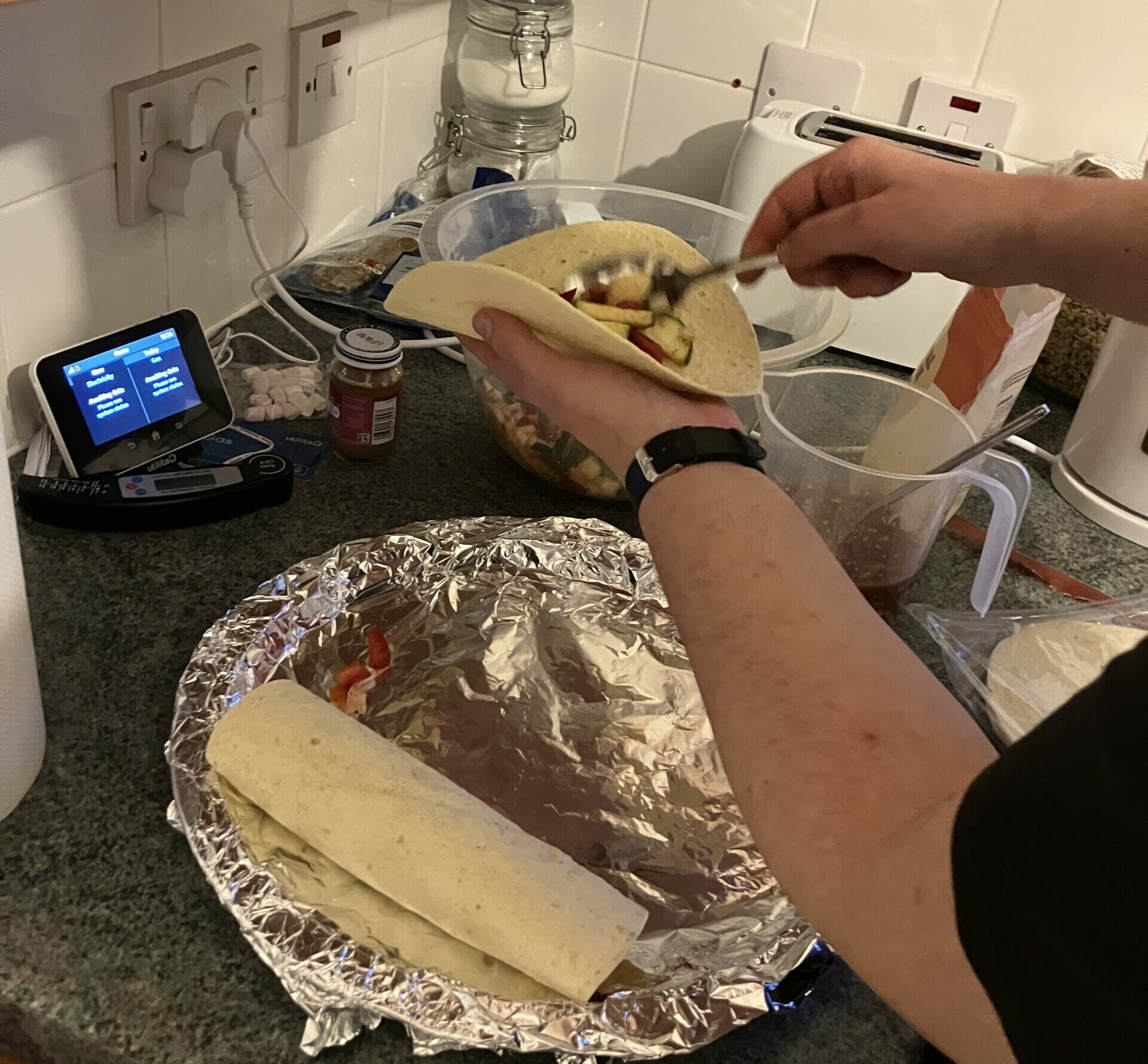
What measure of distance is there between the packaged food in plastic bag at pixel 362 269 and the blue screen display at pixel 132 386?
332 mm

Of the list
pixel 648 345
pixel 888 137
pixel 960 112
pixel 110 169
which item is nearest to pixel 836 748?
pixel 648 345

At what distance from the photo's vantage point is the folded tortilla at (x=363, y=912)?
2.10ft

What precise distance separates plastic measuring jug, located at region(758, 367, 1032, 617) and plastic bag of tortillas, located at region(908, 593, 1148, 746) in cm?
3

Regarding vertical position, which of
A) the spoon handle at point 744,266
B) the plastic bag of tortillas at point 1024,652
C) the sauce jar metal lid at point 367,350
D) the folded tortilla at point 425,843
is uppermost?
the spoon handle at point 744,266

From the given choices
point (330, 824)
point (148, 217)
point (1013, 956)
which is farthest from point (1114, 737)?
point (148, 217)

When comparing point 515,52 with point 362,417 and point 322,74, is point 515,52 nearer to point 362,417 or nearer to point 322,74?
point 322,74

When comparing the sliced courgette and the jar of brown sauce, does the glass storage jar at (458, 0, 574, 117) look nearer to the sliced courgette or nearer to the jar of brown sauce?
the jar of brown sauce

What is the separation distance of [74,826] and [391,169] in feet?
3.49

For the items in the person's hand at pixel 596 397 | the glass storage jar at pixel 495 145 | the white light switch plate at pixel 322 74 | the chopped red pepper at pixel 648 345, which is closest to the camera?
the person's hand at pixel 596 397

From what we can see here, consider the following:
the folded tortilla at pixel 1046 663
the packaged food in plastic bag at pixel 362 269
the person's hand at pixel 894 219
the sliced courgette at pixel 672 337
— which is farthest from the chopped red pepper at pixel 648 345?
the packaged food in plastic bag at pixel 362 269

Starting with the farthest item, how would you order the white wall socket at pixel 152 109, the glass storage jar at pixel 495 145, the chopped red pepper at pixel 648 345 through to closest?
the glass storage jar at pixel 495 145
the white wall socket at pixel 152 109
the chopped red pepper at pixel 648 345

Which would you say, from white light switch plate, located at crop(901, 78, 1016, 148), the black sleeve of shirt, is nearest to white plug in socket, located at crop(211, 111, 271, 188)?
white light switch plate, located at crop(901, 78, 1016, 148)

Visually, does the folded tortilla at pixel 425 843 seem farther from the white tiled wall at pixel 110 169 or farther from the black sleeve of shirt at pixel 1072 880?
the white tiled wall at pixel 110 169

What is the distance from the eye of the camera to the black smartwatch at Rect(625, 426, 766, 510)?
2.12ft
